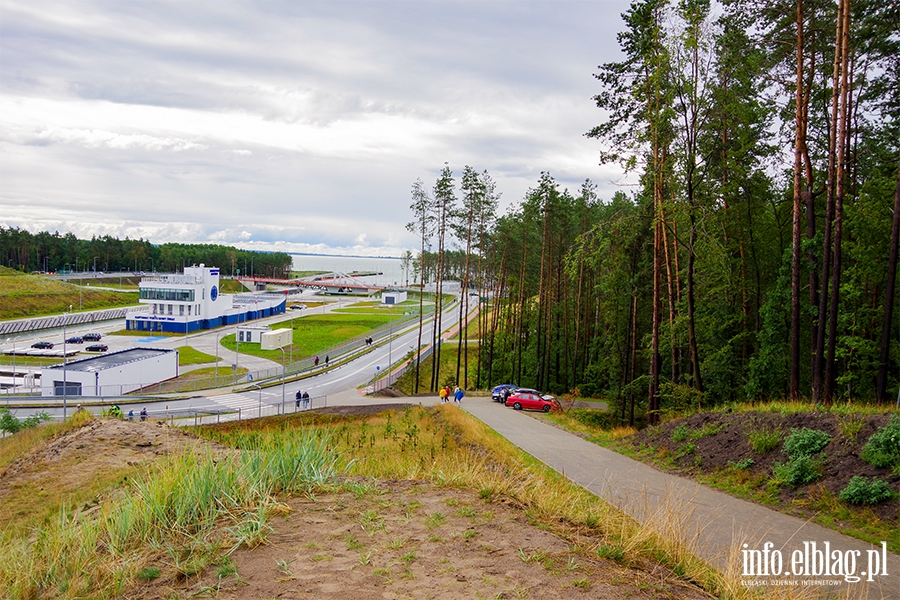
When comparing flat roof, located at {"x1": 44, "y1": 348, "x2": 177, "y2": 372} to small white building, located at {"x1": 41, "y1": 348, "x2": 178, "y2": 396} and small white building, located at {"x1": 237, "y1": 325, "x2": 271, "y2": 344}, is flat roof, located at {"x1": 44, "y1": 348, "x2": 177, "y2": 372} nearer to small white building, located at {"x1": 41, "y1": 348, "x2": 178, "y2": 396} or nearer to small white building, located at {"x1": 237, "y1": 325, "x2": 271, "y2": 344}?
small white building, located at {"x1": 41, "y1": 348, "x2": 178, "y2": 396}

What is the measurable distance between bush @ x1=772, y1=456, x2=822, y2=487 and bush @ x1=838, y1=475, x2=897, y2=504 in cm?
75

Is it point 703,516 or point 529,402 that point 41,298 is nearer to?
point 529,402

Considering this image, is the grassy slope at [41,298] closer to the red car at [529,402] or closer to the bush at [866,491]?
the red car at [529,402]

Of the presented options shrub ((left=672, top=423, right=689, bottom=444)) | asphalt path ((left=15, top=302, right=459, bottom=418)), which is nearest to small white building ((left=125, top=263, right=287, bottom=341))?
asphalt path ((left=15, top=302, right=459, bottom=418))

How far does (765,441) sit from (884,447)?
2.24m

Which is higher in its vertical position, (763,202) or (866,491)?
(763,202)

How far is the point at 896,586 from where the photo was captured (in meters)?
6.18

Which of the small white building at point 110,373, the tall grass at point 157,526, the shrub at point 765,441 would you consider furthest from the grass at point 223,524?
the small white building at point 110,373

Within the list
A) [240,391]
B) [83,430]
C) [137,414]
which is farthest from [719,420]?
[240,391]

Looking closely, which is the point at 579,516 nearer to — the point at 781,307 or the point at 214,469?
the point at 214,469

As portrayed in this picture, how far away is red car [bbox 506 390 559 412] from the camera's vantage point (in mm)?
27328

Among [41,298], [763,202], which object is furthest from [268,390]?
[41,298]

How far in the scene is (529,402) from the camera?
27375mm

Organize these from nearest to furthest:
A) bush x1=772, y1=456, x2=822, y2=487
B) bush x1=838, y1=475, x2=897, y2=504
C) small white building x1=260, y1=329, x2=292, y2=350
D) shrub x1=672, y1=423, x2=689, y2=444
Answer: bush x1=838, y1=475, x2=897, y2=504 → bush x1=772, y1=456, x2=822, y2=487 → shrub x1=672, y1=423, x2=689, y2=444 → small white building x1=260, y1=329, x2=292, y2=350
